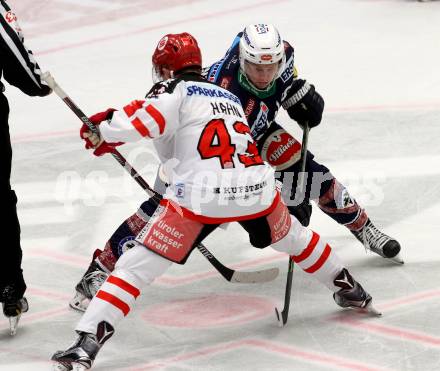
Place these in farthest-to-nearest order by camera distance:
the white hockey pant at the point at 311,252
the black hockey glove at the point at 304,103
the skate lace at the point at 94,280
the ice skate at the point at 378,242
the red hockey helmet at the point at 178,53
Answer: the ice skate at the point at 378,242 → the black hockey glove at the point at 304,103 → the skate lace at the point at 94,280 → the white hockey pant at the point at 311,252 → the red hockey helmet at the point at 178,53

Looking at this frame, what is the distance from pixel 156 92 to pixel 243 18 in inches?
196

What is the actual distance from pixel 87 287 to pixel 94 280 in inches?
1.6

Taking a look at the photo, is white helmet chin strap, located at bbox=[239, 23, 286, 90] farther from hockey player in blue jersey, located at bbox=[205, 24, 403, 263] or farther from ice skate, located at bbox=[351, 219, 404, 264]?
ice skate, located at bbox=[351, 219, 404, 264]

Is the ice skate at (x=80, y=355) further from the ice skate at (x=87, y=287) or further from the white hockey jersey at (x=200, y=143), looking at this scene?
the ice skate at (x=87, y=287)

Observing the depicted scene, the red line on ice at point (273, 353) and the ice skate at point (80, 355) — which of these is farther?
the red line on ice at point (273, 353)

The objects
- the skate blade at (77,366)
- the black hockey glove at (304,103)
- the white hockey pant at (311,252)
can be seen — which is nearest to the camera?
the skate blade at (77,366)

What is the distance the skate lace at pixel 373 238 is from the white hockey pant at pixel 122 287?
1.33 m

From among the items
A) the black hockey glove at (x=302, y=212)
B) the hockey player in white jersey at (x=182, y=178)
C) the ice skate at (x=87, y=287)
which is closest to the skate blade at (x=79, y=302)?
the ice skate at (x=87, y=287)

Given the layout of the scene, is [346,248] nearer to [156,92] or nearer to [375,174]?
[375,174]

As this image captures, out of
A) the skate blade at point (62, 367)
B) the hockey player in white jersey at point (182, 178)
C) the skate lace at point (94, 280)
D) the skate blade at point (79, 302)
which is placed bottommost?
the skate blade at point (79, 302)

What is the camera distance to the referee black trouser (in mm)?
4273

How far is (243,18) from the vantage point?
8.84m

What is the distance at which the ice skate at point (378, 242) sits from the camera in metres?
4.95

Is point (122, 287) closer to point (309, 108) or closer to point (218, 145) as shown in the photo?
point (218, 145)
